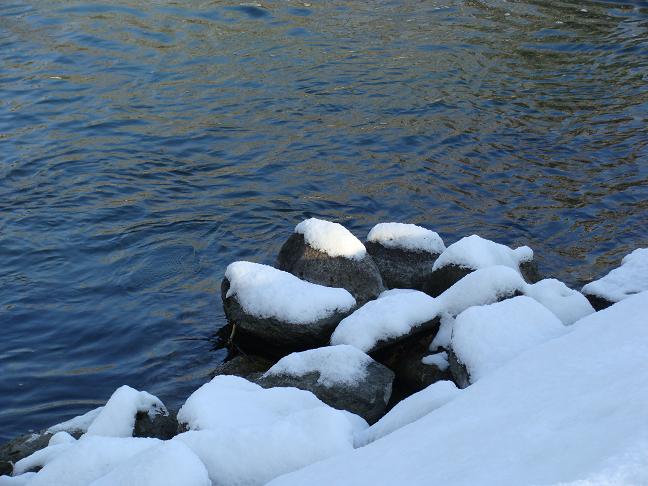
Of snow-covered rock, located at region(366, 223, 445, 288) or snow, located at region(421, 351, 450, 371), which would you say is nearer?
snow, located at region(421, 351, 450, 371)

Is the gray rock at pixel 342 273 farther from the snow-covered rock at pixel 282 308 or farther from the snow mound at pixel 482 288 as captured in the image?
the snow mound at pixel 482 288

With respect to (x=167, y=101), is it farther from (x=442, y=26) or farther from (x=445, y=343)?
(x=445, y=343)

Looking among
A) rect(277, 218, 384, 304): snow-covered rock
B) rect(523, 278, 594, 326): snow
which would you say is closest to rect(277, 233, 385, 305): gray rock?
rect(277, 218, 384, 304): snow-covered rock

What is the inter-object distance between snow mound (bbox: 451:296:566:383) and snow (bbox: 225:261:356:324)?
1046mm

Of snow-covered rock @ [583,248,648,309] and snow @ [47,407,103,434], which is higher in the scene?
snow-covered rock @ [583,248,648,309]

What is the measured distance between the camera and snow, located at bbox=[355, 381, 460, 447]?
4391mm

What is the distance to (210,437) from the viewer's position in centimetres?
448

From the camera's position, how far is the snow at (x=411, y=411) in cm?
439

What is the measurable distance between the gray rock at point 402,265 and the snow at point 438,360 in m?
1.24

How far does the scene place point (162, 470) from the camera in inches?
158

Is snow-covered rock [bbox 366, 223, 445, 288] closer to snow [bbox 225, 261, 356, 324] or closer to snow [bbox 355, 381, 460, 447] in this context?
snow [bbox 225, 261, 356, 324]

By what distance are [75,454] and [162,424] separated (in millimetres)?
830

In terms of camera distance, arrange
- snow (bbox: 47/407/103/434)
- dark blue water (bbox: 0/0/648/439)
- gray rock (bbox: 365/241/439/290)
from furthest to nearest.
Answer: dark blue water (bbox: 0/0/648/439) < gray rock (bbox: 365/241/439/290) < snow (bbox: 47/407/103/434)

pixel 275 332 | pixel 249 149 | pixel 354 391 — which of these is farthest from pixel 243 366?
pixel 249 149
